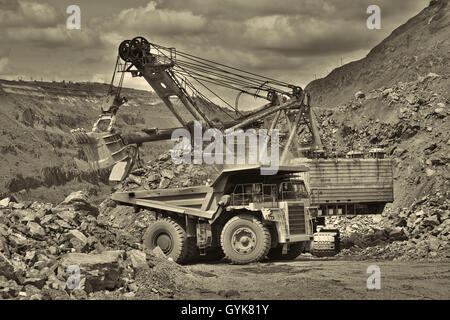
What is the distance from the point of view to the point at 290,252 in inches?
809

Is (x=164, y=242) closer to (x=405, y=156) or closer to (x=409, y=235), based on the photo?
(x=409, y=235)

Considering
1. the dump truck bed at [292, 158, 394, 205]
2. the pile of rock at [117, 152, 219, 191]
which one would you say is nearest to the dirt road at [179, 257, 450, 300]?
the dump truck bed at [292, 158, 394, 205]

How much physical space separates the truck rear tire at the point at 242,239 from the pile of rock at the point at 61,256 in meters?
2.64

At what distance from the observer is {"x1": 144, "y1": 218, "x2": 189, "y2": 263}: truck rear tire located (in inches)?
780

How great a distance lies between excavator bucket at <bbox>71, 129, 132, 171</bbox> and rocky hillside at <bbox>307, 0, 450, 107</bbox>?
25758 mm

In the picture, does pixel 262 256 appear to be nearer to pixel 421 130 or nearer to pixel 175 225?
pixel 175 225

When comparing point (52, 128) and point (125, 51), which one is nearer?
point (125, 51)

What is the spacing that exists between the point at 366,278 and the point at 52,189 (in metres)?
34.0

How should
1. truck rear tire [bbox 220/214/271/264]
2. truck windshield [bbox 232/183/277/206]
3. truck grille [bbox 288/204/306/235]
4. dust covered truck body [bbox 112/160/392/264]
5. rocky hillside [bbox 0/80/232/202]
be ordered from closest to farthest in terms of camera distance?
truck rear tire [bbox 220/214/271/264]
dust covered truck body [bbox 112/160/392/264]
truck grille [bbox 288/204/306/235]
truck windshield [bbox 232/183/277/206]
rocky hillside [bbox 0/80/232/202]

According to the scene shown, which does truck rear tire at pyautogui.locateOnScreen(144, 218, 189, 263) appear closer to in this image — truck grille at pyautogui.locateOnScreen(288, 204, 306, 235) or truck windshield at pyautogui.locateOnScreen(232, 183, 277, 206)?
truck windshield at pyautogui.locateOnScreen(232, 183, 277, 206)

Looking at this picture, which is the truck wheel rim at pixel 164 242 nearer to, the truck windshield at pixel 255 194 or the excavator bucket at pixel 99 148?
the truck windshield at pixel 255 194

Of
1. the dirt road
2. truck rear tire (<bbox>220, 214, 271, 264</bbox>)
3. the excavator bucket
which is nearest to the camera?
the dirt road

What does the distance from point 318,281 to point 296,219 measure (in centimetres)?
461

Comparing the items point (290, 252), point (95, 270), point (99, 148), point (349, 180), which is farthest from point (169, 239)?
point (349, 180)
